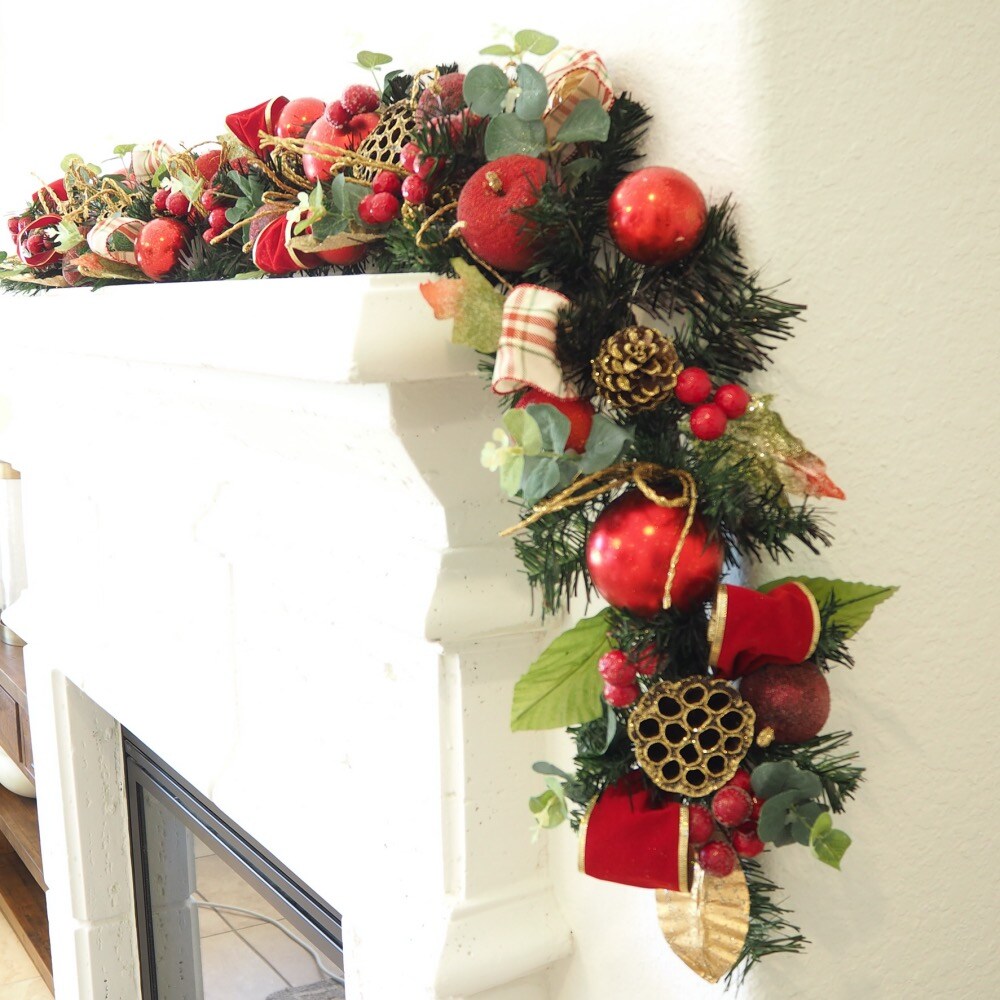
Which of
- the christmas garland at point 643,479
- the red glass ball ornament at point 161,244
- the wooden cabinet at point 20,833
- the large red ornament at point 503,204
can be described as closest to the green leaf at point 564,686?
the christmas garland at point 643,479

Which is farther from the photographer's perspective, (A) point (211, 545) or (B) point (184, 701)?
(B) point (184, 701)

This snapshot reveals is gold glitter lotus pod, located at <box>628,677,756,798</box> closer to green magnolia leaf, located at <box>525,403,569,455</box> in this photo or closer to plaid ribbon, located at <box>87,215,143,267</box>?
green magnolia leaf, located at <box>525,403,569,455</box>

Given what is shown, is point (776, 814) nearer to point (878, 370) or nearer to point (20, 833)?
point (878, 370)

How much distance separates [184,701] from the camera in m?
1.23

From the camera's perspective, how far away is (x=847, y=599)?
1.93ft

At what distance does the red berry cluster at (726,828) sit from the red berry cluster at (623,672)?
0.06m

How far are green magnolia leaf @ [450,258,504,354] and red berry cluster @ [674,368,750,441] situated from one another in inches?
4.3

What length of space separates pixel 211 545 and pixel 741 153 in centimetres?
72

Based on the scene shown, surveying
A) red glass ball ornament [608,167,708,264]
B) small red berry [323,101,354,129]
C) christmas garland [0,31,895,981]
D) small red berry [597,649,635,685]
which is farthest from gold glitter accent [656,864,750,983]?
small red berry [323,101,354,129]

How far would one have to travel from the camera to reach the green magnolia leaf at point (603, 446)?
56cm

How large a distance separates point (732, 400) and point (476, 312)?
0.15 metres

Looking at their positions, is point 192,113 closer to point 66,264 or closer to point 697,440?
point 66,264

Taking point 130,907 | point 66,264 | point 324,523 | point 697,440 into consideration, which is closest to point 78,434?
point 66,264

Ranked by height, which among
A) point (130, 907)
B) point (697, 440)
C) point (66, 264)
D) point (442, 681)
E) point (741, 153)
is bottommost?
point (130, 907)
